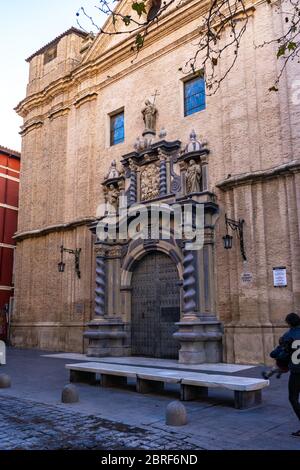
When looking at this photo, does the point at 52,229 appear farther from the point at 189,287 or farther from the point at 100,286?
the point at 189,287

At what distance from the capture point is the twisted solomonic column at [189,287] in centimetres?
1305

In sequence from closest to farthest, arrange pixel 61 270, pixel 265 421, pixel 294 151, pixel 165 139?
pixel 265 421, pixel 294 151, pixel 165 139, pixel 61 270

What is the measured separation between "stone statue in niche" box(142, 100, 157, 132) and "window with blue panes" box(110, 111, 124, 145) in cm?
182

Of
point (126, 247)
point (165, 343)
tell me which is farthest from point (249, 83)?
point (165, 343)

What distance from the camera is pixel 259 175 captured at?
42.1 feet

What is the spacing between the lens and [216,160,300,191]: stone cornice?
12.1 metres

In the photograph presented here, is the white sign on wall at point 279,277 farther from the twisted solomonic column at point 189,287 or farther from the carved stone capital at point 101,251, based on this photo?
the carved stone capital at point 101,251

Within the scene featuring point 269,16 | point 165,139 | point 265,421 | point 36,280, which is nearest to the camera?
point 265,421

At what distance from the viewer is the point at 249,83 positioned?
13789 millimetres

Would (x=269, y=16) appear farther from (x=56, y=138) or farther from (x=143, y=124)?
(x=56, y=138)

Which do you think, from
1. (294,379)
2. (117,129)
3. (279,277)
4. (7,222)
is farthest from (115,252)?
(7,222)

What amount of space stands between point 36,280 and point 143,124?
8.50 m

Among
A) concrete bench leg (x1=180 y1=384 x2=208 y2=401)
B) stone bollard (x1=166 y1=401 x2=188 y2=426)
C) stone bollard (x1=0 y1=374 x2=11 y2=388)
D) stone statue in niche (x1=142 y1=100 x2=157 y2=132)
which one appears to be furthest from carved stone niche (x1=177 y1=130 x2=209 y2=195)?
stone bollard (x1=166 y1=401 x2=188 y2=426)

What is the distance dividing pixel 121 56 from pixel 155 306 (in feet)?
34.4
